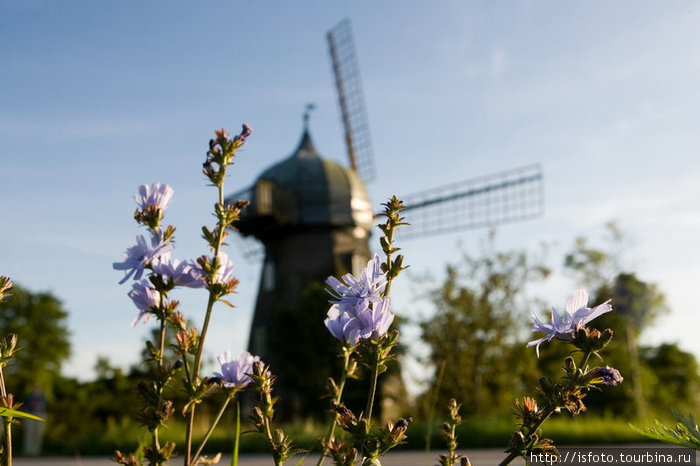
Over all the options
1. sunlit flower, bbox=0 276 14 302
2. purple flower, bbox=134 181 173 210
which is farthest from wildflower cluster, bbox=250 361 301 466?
sunlit flower, bbox=0 276 14 302

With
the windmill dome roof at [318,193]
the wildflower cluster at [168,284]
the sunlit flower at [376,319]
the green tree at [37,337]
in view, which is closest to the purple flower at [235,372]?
the wildflower cluster at [168,284]

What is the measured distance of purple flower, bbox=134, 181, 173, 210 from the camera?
75.1 inches

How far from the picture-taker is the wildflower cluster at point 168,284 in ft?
5.99

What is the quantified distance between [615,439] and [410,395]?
7.30 m

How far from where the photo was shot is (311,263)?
2422cm

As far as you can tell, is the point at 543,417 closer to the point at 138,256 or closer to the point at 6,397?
the point at 138,256

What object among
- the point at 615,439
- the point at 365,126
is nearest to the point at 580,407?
the point at 615,439

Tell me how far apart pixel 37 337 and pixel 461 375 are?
26.6 metres

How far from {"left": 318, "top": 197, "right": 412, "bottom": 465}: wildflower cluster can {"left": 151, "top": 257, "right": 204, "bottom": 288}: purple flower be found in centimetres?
35

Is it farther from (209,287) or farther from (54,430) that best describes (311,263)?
(209,287)

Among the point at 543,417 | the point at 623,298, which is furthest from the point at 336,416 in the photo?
the point at 623,298

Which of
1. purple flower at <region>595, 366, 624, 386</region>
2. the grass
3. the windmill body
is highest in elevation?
the windmill body

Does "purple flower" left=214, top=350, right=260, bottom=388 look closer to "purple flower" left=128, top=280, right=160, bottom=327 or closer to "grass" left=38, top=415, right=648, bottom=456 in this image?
"purple flower" left=128, top=280, right=160, bottom=327

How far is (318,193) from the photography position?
979 inches
